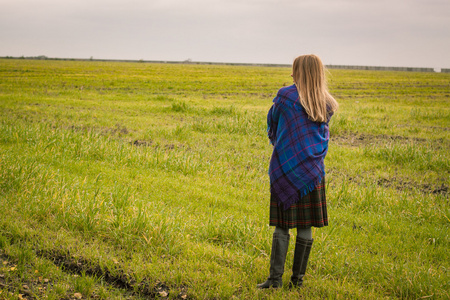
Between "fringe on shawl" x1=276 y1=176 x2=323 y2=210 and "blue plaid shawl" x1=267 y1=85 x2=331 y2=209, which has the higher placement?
"blue plaid shawl" x1=267 y1=85 x2=331 y2=209

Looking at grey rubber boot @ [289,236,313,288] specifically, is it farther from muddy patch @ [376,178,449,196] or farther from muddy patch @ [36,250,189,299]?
muddy patch @ [376,178,449,196]

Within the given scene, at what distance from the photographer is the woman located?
10.5 feet

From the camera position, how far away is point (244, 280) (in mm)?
3715

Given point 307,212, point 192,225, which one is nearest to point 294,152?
point 307,212

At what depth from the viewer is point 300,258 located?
343 cm

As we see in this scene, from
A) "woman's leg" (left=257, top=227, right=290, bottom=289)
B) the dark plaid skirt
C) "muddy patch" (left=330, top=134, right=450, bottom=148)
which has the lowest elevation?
"woman's leg" (left=257, top=227, right=290, bottom=289)

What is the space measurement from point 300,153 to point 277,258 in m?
1.03

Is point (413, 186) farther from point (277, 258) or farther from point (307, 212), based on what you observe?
point (277, 258)

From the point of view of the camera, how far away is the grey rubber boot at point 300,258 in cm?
338

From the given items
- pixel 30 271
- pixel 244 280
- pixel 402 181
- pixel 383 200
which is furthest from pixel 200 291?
pixel 402 181

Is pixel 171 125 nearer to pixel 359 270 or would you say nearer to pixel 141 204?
pixel 141 204

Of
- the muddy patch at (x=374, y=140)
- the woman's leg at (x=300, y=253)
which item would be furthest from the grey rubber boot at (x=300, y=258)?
the muddy patch at (x=374, y=140)

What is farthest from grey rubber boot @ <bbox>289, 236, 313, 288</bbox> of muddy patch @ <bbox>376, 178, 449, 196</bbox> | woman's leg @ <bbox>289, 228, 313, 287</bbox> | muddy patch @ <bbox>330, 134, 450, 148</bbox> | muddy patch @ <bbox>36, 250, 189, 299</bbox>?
muddy patch @ <bbox>330, 134, 450, 148</bbox>

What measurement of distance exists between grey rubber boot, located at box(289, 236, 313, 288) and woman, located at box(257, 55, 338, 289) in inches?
0.6
